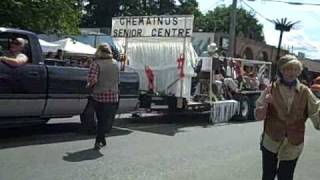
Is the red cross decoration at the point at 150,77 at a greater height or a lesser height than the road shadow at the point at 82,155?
greater

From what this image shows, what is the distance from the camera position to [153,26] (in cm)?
1584

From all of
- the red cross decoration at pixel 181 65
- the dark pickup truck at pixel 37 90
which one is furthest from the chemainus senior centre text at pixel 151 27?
the dark pickup truck at pixel 37 90

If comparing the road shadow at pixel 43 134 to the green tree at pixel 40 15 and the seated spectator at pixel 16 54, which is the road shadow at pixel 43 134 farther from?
the green tree at pixel 40 15

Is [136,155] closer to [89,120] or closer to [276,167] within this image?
[89,120]

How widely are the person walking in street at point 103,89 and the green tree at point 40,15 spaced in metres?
12.1

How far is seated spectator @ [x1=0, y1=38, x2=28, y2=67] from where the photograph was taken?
10391 millimetres

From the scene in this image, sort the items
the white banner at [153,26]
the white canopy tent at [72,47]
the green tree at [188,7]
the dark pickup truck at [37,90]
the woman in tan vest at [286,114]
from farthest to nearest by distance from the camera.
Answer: the green tree at [188,7] < the white canopy tent at [72,47] < the white banner at [153,26] < the dark pickup truck at [37,90] < the woman in tan vest at [286,114]

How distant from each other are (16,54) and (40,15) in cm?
1330

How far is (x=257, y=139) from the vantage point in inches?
539

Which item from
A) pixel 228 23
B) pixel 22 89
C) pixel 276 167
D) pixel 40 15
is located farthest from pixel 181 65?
pixel 228 23

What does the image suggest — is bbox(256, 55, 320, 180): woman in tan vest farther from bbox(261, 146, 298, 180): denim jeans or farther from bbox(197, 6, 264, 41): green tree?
bbox(197, 6, 264, 41): green tree

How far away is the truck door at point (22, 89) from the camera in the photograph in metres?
10.4

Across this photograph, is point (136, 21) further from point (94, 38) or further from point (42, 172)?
point (94, 38)

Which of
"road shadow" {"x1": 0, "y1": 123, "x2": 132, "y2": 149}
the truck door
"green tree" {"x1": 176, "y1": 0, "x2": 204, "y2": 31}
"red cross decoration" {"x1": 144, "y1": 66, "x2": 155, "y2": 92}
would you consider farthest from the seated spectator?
"green tree" {"x1": 176, "y1": 0, "x2": 204, "y2": 31}
